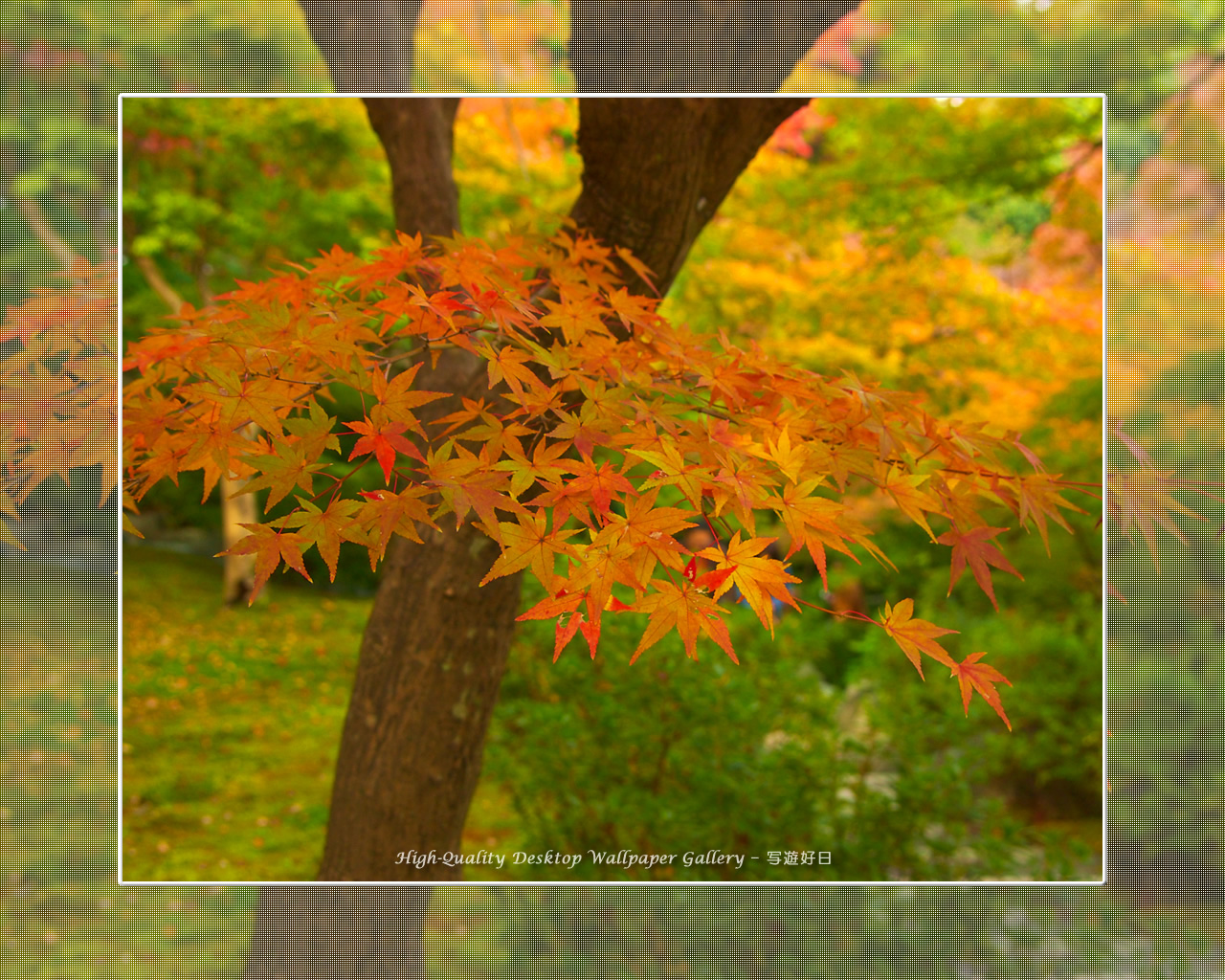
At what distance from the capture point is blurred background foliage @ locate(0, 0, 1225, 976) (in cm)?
177

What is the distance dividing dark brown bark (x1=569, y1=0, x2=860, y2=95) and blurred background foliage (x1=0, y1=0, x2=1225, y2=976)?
11 cm

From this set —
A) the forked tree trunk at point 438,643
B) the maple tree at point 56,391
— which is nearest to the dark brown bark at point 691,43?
the forked tree trunk at point 438,643

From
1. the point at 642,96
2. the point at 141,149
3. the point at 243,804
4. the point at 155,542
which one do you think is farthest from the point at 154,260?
the point at 642,96

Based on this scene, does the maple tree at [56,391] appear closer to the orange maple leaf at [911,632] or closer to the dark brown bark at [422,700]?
the dark brown bark at [422,700]

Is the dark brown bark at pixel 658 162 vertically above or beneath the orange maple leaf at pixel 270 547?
above

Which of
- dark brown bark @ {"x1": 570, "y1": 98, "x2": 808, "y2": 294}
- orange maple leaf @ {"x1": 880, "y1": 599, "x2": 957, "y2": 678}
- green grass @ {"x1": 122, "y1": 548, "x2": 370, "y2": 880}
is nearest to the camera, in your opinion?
orange maple leaf @ {"x1": 880, "y1": 599, "x2": 957, "y2": 678}

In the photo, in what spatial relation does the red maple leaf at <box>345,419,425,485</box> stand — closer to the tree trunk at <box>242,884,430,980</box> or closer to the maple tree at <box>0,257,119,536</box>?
the maple tree at <box>0,257,119,536</box>

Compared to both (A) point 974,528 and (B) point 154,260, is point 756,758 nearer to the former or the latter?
(A) point 974,528

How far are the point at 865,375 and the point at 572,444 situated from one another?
1.27 metres

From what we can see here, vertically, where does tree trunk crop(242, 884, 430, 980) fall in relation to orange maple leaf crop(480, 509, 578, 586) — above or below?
below

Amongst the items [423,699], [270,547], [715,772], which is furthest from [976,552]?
[715,772]

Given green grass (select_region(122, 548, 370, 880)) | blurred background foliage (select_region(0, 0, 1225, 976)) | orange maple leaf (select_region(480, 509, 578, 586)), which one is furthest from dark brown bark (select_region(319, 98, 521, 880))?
green grass (select_region(122, 548, 370, 880))

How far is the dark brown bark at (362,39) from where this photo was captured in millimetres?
1799

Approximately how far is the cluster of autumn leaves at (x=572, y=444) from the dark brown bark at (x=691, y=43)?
0.42m
